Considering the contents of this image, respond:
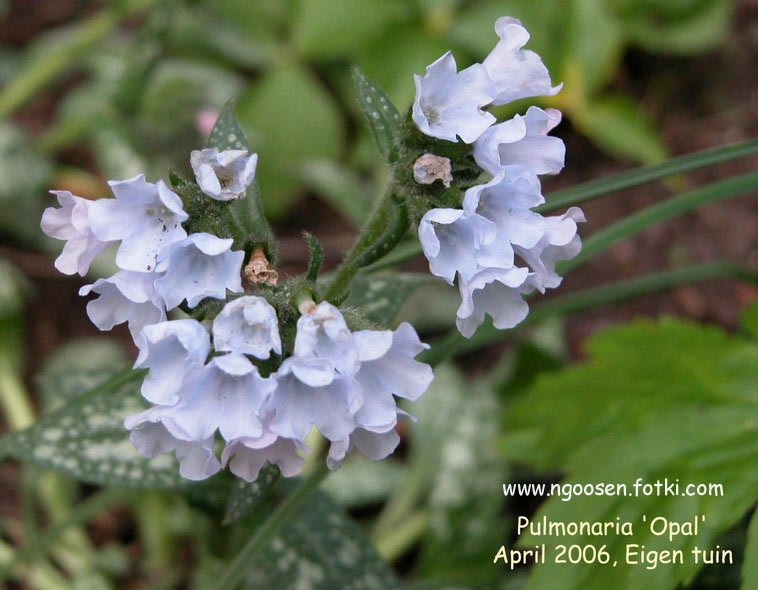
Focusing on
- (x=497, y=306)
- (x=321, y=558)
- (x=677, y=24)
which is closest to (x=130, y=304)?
(x=497, y=306)

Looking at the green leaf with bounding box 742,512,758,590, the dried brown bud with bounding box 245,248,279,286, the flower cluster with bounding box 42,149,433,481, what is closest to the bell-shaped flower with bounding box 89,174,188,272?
the flower cluster with bounding box 42,149,433,481

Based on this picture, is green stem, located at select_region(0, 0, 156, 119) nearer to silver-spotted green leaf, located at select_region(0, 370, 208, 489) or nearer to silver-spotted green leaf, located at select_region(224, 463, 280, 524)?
silver-spotted green leaf, located at select_region(0, 370, 208, 489)

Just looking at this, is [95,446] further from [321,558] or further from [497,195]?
[497,195]

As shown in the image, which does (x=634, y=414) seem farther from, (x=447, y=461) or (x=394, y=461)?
(x=394, y=461)

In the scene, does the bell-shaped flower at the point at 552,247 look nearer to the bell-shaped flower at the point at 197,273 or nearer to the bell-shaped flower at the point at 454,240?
the bell-shaped flower at the point at 454,240

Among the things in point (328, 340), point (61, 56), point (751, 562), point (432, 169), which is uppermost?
point (61, 56)

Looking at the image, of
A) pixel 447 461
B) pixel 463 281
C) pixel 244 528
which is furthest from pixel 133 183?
pixel 447 461
